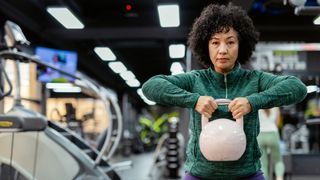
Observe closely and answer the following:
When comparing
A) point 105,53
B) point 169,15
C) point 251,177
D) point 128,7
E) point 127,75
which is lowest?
point 251,177

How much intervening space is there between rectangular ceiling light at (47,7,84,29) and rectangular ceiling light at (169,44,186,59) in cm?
311

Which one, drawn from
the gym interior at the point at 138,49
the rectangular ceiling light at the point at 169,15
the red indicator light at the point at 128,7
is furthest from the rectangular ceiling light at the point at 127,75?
the red indicator light at the point at 128,7

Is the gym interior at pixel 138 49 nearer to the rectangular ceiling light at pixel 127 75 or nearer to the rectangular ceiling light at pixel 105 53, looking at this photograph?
the rectangular ceiling light at pixel 105 53

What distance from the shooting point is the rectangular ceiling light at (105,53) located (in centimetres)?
1278

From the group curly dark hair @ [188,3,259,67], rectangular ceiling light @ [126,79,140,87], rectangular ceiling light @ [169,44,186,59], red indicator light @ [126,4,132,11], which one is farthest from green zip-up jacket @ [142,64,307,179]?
rectangular ceiling light @ [126,79,140,87]

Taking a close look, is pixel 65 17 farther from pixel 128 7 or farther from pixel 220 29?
pixel 220 29

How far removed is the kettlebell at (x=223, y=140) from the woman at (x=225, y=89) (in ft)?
0.13

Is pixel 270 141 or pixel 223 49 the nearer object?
pixel 223 49

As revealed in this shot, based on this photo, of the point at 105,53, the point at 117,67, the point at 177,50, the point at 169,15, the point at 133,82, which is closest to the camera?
the point at 169,15

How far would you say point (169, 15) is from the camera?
888 cm

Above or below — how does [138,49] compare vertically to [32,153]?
above

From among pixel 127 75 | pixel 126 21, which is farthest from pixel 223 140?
pixel 127 75

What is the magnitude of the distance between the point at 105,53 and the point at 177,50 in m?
2.25

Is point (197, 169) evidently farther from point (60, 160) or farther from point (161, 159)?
point (161, 159)
